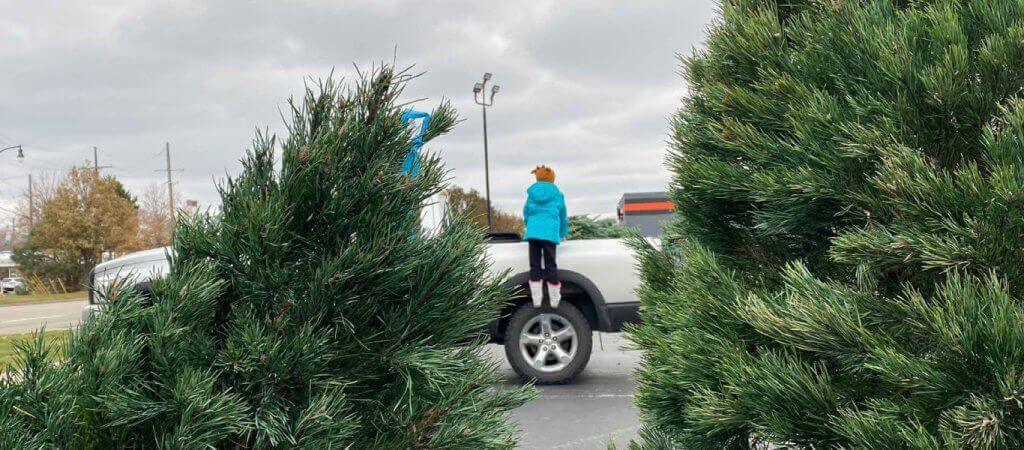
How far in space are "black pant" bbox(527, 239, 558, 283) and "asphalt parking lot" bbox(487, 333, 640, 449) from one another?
45.4 inches

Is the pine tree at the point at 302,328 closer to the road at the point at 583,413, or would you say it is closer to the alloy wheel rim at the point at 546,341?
the road at the point at 583,413

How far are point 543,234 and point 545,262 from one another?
0.32 m

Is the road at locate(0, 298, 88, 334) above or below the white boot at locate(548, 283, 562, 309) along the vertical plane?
below

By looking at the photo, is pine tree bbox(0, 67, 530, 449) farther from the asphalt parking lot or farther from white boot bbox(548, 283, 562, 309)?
white boot bbox(548, 283, 562, 309)

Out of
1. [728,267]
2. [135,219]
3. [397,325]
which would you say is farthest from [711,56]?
[135,219]

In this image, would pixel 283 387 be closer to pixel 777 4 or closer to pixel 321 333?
pixel 321 333

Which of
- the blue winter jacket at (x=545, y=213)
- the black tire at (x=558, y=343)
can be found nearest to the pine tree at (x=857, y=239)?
the blue winter jacket at (x=545, y=213)

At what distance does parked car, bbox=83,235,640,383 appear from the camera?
311 inches

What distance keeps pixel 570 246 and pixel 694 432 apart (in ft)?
22.5

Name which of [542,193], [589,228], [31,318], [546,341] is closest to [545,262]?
[542,193]

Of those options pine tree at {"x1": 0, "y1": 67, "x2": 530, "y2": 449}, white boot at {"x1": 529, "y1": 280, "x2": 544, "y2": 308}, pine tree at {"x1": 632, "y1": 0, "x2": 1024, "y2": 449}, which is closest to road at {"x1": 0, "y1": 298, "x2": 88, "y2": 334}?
white boot at {"x1": 529, "y1": 280, "x2": 544, "y2": 308}

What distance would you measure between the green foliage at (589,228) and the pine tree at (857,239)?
8.85 meters

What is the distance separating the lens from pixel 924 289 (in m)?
1.34

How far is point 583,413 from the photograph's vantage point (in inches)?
265
